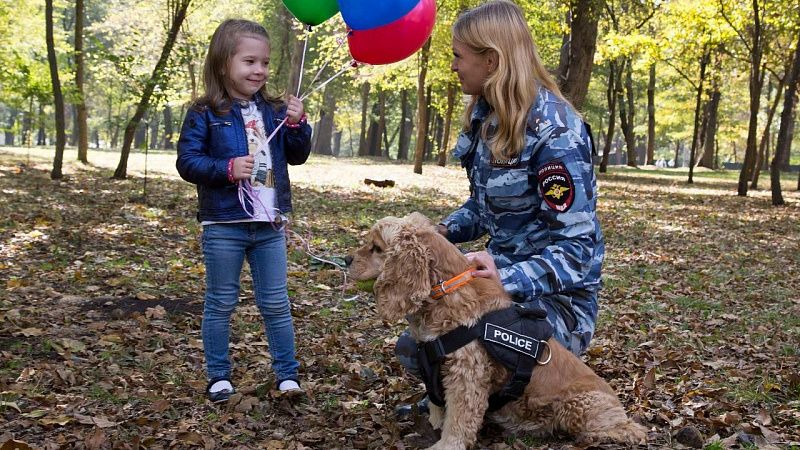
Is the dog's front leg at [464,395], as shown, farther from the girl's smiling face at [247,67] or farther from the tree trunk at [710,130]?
the tree trunk at [710,130]

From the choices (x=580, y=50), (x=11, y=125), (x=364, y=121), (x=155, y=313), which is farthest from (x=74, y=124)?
(x=155, y=313)

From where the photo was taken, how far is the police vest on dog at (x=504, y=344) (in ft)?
12.5

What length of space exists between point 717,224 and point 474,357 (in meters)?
14.5

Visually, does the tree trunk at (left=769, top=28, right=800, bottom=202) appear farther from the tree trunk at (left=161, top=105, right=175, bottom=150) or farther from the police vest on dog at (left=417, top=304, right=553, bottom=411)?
the police vest on dog at (left=417, top=304, right=553, bottom=411)

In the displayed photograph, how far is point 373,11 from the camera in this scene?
494cm

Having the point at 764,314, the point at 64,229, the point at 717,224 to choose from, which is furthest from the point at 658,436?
the point at 717,224

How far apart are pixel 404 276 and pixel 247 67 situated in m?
2.08

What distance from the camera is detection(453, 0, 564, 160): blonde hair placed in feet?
13.5

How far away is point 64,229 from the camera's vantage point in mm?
10938

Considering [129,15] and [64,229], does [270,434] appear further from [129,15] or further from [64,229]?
[129,15]

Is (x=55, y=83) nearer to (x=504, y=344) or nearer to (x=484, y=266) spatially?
(x=484, y=266)

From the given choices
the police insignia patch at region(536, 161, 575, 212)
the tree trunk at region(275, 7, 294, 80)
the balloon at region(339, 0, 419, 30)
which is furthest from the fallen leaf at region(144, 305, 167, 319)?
the tree trunk at region(275, 7, 294, 80)

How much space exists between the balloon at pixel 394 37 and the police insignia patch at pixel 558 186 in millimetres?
1731

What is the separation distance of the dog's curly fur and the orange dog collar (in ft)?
0.10
